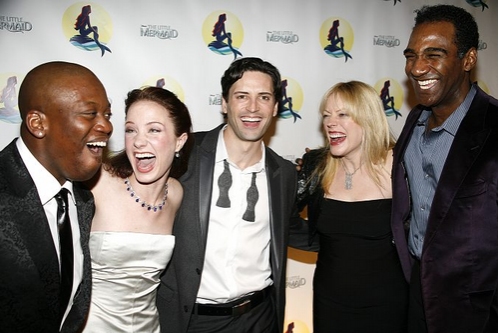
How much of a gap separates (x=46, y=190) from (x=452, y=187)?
5.85 feet

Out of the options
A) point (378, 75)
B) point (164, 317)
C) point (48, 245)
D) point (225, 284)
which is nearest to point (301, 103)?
point (378, 75)

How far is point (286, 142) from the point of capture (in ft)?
12.0

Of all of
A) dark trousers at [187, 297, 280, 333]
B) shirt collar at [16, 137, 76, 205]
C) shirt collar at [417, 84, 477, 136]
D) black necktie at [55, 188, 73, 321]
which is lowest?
dark trousers at [187, 297, 280, 333]

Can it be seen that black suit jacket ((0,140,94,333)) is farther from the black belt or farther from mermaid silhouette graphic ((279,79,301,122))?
mermaid silhouette graphic ((279,79,301,122))

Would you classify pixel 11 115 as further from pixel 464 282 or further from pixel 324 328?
pixel 464 282

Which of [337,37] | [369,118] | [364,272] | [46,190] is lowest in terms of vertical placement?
[364,272]

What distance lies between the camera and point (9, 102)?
9.67 ft

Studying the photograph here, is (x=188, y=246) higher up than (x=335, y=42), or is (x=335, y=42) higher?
(x=335, y=42)

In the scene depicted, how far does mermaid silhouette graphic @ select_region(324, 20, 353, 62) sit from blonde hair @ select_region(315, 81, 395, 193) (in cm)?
110

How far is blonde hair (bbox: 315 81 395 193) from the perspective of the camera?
2.63 m

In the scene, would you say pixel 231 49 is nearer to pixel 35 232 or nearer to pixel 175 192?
pixel 175 192

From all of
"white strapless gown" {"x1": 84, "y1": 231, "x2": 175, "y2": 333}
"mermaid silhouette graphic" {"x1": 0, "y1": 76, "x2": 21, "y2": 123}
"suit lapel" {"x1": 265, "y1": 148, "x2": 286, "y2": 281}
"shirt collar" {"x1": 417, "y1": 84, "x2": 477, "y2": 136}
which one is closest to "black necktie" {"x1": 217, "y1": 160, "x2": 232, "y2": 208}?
"suit lapel" {"x1": 265, "y1": 148, "x2": 286, "y2": 281}

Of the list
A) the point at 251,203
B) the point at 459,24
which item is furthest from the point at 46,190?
the point at 459,24

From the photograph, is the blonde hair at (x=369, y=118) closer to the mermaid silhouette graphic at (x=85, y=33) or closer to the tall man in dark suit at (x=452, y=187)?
the tall man in dark suit at (x=452, y=187)
